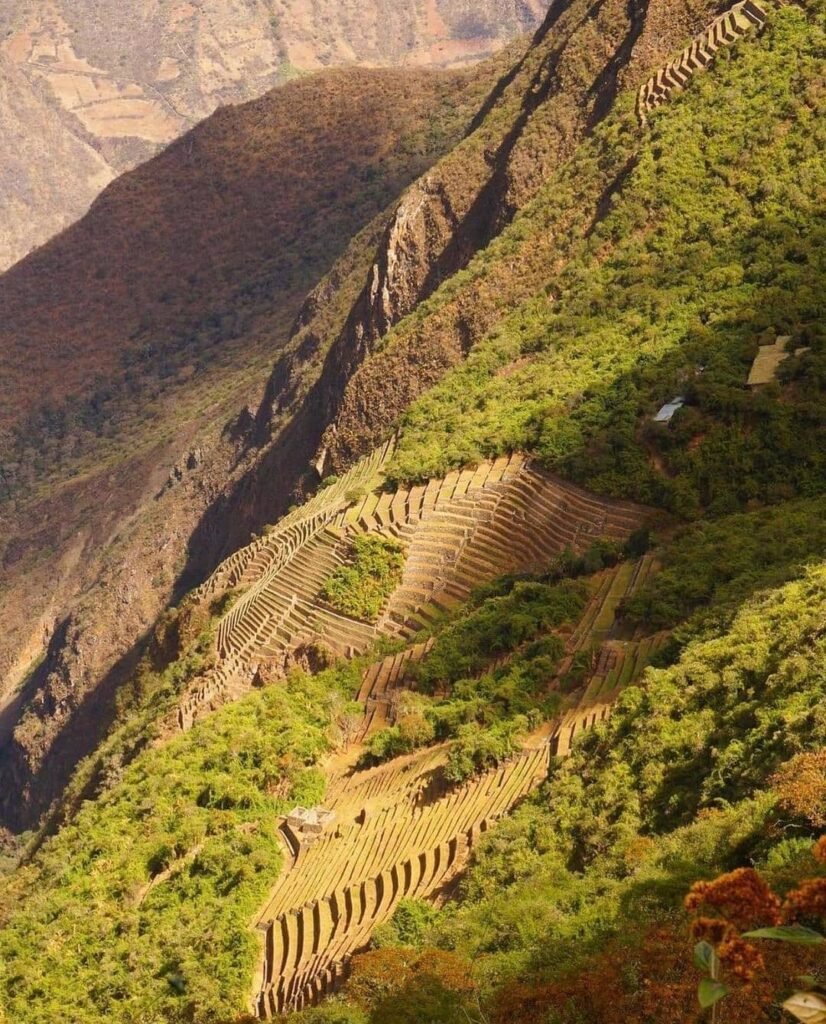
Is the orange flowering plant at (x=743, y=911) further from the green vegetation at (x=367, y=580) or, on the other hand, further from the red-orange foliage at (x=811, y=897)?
the green vegetation at (x=367, y=580)

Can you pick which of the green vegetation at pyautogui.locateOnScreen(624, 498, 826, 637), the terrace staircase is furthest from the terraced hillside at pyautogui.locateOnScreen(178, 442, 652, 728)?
the terrace staircase

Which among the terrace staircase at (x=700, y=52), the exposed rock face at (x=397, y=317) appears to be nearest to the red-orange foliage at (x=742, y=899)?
the exposed rock face at (x=397, y=317)

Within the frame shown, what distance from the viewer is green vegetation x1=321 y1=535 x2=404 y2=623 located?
30.8 metres

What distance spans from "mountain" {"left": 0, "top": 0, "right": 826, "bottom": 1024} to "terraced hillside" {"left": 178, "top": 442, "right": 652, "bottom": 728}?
8 cm

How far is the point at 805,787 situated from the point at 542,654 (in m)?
10.7

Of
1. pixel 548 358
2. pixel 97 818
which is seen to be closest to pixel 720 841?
pixel 97 818

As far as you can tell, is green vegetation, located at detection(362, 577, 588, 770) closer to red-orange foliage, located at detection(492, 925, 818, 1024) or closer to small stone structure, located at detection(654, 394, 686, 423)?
small stone structure, located at detection(654, 394, 686, 423)

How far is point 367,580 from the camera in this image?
1224 inches

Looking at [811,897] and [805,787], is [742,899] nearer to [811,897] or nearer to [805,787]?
[811,897]

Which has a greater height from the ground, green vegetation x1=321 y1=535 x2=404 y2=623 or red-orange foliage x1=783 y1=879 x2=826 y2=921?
red-orange foliage x1=783 y1=879 x2=826 y2=921

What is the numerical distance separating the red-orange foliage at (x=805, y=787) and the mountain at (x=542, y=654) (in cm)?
Result: 5

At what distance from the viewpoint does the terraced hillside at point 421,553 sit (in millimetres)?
30688

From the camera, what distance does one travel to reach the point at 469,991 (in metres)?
14.5

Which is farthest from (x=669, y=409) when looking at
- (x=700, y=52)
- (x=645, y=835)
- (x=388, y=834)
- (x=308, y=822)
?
(x=700, y=52)
